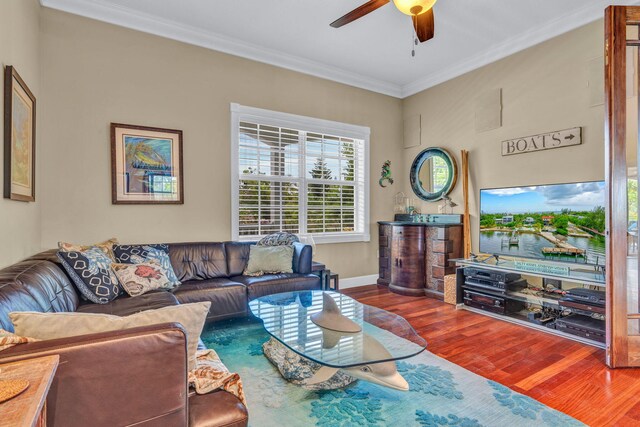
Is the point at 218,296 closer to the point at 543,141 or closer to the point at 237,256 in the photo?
the point at 237,256

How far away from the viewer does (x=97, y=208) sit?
3338 millimetres

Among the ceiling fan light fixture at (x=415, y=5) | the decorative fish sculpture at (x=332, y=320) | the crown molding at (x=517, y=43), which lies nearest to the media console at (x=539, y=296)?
the decorative fish sculpture at (x=332, y=320)

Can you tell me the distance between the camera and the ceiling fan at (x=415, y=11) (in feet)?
7.61

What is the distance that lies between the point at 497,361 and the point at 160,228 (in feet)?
11.1

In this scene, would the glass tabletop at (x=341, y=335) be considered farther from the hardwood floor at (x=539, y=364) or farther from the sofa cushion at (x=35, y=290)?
the sofa cushion at (x=35, y=290)

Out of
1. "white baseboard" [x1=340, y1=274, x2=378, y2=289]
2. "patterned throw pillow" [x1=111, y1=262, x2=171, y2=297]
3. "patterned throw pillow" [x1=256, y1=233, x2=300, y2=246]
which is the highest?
"patterned throw pillow" [x1=256, y1=233, x2=300, y2=246]

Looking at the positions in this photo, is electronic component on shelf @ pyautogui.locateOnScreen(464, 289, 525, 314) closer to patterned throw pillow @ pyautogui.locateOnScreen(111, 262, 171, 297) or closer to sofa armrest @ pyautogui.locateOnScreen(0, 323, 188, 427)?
patterned throw pillow @ pyautogui.locateOnScreen(111, 262, 171, 297)

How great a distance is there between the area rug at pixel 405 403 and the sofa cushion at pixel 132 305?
67 cm

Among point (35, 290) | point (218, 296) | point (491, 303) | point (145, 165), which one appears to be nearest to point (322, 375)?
point (218, 296)

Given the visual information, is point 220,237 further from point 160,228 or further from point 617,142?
point 617,142

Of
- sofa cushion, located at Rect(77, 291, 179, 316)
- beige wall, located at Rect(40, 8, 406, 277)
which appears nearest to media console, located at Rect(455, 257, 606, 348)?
beige wall, located at Rect(40, 8, 406, 277)

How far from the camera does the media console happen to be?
2.94 m

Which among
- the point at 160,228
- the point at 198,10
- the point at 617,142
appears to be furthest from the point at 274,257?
the point at 617,142

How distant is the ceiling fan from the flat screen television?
2.07 meters
